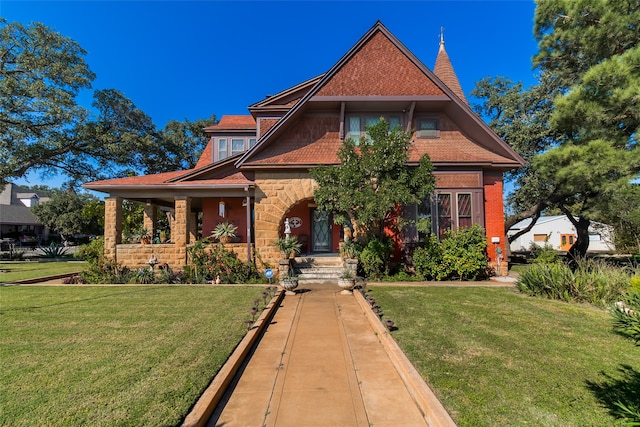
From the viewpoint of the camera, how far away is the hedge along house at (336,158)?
12344mm

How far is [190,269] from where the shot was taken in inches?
462

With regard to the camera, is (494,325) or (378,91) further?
(378,91)

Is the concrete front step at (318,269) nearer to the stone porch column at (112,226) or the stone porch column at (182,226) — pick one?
the stone porch column at (182,226)

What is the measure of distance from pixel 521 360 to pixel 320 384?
288 cm

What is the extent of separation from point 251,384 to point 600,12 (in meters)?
15.2

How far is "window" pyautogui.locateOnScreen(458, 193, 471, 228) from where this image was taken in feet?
40.8

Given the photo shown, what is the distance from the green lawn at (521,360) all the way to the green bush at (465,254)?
337cm

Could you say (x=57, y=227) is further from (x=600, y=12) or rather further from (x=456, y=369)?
(x=600, y=12)

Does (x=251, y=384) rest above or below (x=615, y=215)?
below

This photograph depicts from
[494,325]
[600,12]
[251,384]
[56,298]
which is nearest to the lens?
[251,384]

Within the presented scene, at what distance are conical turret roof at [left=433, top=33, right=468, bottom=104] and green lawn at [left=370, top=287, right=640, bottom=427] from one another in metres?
11.7

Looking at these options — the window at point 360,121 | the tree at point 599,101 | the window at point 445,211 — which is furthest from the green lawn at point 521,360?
the window at point 360,121

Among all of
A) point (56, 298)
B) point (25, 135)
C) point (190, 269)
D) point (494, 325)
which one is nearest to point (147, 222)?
point (190, 269)

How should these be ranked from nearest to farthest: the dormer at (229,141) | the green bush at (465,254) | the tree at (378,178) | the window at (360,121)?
the tree at (378,178), the green bush at (465,254), the window at (360,121), the dormer at (229,141)
